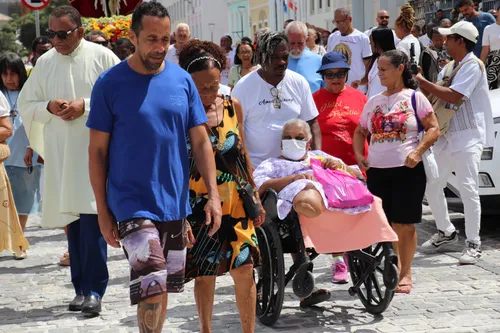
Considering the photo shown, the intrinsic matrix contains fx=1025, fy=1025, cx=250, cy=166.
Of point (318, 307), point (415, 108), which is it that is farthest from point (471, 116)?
point (318, 307)

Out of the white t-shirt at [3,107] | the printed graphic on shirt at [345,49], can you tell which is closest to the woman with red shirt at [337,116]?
the white t-shirt at [3,107]

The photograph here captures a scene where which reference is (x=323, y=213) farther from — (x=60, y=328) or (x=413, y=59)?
(x=413, y=59)

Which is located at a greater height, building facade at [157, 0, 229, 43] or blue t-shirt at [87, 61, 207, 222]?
building facade at [157, 0, 229, 43]

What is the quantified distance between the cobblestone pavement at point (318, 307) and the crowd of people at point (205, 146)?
207 millimetres

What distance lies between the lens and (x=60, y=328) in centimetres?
708

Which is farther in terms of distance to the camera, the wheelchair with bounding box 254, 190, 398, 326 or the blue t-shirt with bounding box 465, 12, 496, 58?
the blue t-shirt with bounding box 465, 12, 496, 58

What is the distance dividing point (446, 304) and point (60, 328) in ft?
8.97

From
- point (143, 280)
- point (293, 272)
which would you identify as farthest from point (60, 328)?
point (143, 280)

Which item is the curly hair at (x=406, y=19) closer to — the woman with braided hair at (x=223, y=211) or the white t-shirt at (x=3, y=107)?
the white t-shirt at (x=3, y=107)

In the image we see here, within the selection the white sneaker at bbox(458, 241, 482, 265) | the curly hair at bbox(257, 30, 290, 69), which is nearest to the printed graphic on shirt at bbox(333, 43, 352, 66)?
the white sneaker at bbox(458, 241, 482, 265)

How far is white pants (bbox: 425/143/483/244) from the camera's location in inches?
353

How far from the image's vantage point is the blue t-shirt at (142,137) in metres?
5.15

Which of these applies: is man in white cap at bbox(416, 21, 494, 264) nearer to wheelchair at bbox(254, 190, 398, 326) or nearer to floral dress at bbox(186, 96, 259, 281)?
wheelchair at bbox(254, 190, 398, 326)

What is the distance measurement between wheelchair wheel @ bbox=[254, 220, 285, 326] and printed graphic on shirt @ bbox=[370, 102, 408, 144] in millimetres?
1408
